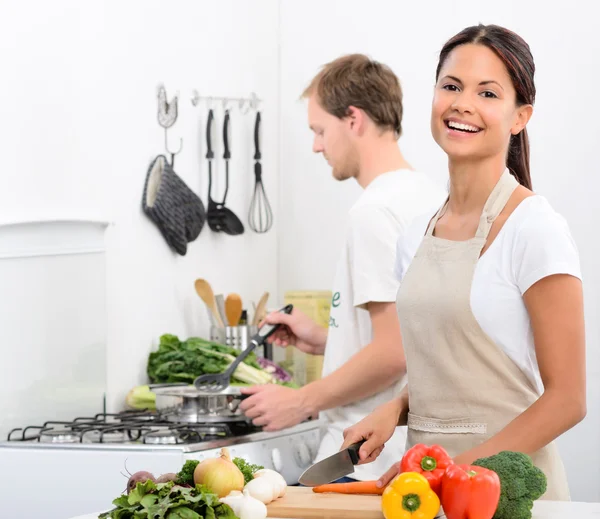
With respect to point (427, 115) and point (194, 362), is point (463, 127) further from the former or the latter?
point (427, 115)

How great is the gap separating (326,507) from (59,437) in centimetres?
101

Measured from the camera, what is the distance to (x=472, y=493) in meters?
1.33

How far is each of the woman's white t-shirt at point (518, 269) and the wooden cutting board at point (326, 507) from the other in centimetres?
30

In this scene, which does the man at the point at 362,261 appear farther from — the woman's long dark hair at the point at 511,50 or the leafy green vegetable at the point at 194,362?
the woman's long dark hair at the point at 511,50

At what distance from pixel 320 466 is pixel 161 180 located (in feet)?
5.50

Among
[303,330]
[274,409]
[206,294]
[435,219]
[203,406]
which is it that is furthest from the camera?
[206,294]

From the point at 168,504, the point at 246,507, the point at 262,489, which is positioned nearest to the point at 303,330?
the point at 262,489

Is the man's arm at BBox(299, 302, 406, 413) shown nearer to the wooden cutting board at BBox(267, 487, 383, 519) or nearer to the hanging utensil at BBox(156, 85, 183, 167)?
the wooden cutting board at BBox(267, 487, 383, 519)

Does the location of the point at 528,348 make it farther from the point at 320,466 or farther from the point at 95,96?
the point at 95,96

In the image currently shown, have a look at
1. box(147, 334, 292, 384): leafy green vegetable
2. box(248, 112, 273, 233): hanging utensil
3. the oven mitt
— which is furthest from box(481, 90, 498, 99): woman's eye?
box(248, 112, 273, 233): hanging utensil

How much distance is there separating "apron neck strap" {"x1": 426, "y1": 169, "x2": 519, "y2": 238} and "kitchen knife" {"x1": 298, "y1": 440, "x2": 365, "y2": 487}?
0.40 metres

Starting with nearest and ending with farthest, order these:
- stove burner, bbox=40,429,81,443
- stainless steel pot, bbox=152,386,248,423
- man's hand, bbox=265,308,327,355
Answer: stove burner, bbox=40,429,81,443
stainless steel pot, bbox=152,386,248,423
man's hand, bbox=265,308,327,355

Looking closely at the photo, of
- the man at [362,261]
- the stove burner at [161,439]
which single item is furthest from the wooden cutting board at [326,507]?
the stove burner at [161,439]

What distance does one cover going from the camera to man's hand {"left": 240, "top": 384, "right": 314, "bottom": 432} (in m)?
2.48
